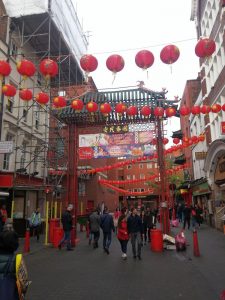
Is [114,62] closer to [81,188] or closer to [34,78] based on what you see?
[34,78]

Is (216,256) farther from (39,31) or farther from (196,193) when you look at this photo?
(39,31)

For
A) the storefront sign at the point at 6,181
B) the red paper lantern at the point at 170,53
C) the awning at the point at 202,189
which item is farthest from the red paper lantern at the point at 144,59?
the awning at the point at 202,189

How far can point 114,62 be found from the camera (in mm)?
9203

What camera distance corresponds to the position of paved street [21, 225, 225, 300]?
686 centimetres

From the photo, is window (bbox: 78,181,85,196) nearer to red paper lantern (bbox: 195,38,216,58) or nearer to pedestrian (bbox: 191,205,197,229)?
pedestrian (bbox: 191,205,197,229)

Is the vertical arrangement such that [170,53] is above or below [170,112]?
below

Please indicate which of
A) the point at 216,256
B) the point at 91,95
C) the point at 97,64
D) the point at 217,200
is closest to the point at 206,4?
the point at 91,95

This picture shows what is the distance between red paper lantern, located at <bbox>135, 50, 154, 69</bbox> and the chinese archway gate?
6.00m

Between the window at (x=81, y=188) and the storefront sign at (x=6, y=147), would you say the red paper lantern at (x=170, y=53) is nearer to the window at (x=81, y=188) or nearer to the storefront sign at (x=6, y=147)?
the storefront sign at (x=6, y=147)

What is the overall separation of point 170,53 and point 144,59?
0.78 m

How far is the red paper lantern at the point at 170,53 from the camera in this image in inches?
343

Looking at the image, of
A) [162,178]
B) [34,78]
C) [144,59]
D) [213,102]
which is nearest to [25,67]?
[144,59]

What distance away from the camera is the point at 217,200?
19.9 m

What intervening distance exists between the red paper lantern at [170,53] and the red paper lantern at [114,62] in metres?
1.26
